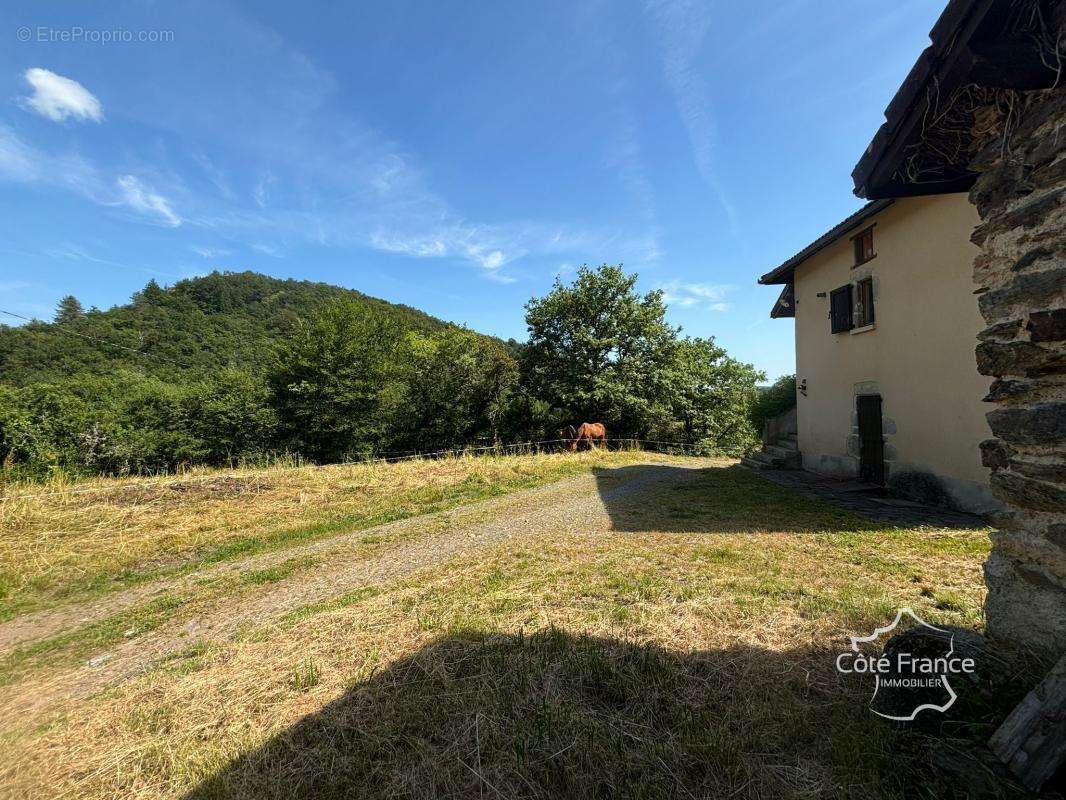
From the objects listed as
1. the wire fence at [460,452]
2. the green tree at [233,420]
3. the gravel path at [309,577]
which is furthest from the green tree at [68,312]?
the gravel path at [309,577]

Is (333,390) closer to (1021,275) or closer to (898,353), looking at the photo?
(898,353)

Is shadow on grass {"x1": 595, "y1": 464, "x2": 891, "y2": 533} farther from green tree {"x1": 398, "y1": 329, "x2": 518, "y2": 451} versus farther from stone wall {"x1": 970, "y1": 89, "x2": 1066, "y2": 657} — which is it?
green tree {"x1": 398, "y1": 329, "x2": 518, "y2": 451}

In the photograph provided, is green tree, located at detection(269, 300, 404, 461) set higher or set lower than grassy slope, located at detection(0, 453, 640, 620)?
higher

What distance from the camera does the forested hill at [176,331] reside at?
100ft

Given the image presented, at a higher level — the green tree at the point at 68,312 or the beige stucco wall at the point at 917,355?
the green tree at the point at 68,312

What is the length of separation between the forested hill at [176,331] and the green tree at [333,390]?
3.27m

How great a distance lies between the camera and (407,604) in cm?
359

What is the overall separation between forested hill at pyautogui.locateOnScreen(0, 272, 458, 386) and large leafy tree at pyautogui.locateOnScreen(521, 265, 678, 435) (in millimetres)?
17198

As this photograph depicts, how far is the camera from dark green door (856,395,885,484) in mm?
8164

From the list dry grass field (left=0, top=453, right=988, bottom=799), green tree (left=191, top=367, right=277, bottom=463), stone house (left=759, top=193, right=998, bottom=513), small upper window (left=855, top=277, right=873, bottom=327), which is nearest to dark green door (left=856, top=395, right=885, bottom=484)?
stone house (left=759, top=193, right=998, bottom=513)

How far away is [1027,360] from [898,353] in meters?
7.37

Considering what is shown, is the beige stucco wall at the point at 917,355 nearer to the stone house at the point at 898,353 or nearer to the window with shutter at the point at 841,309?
the stone house at the point at 898,353

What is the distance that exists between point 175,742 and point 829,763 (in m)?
3.18

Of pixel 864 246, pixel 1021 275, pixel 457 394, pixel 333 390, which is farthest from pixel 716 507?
pixel 333 390
